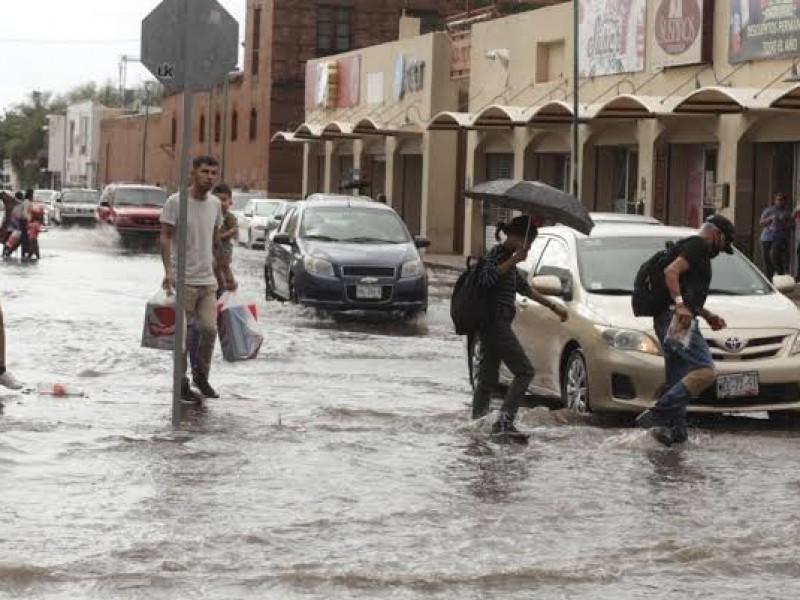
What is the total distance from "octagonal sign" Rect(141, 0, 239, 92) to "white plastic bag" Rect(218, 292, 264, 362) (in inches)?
118

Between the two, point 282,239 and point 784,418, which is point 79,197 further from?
point 784,418

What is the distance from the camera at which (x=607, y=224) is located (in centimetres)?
1576

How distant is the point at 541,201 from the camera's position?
12695 millimetres

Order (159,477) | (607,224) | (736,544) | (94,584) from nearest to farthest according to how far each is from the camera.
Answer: (94,584) → (736,544) → (159,477) → (607,224)

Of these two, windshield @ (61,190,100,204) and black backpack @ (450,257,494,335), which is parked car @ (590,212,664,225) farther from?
windshield @ (61,190,100,204)

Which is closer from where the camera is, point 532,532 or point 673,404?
point 532,532

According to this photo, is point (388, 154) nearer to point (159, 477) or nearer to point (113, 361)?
point (113, 361)

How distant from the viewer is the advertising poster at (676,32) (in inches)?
1426

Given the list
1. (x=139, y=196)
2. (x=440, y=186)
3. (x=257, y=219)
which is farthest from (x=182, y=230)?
(x=440, y=186)

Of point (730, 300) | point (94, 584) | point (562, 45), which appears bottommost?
point (94, 584)

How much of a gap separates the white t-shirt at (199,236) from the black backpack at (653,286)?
319cm

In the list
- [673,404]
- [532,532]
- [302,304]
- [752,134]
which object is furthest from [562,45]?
[532,532]

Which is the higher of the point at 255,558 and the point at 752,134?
the point at 752,134

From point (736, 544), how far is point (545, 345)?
Result: 5871 millimetres
